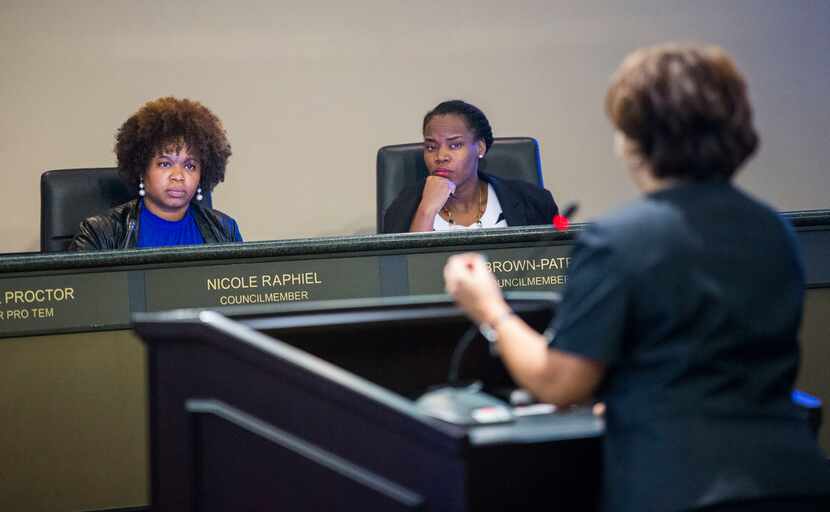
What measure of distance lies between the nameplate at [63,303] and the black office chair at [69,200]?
90 centimetres

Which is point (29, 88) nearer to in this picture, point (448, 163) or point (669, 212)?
point (448, 163)

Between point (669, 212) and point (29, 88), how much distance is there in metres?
4.15

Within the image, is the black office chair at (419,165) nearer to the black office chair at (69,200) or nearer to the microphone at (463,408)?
the black office chair at (69,200)

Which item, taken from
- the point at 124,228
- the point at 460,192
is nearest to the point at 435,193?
the point at 460,192

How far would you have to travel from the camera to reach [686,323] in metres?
1.25

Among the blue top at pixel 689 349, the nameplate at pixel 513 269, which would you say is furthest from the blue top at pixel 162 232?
the blue top at pixel 689 349

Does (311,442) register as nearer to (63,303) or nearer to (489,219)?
(63,303)

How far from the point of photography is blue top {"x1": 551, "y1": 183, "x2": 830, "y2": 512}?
1.24 metres

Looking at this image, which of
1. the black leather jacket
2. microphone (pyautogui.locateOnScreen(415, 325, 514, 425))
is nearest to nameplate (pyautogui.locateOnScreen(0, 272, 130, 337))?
the black leather jacket

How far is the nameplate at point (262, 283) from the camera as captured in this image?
2.77 meters

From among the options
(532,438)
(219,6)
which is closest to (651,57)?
(532,438)

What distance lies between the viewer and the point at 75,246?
11.3 feet

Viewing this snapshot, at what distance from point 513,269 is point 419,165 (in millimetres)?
1130

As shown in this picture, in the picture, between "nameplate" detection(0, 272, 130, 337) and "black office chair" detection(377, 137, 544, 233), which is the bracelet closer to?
"nameplate" detection(0, 272, 130, 337)
